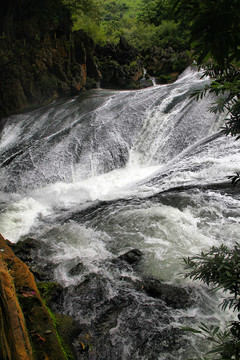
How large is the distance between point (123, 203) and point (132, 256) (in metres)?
2.08

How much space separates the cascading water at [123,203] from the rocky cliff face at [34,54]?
1177mm

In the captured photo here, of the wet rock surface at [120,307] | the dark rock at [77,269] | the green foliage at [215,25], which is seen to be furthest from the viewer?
the dark rock at [77,269]

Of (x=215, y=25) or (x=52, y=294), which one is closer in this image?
(x=215, y=25)

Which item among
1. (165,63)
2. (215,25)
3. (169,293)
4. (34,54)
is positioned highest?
(34,54)

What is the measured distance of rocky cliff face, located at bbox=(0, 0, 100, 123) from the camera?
12.1 metres

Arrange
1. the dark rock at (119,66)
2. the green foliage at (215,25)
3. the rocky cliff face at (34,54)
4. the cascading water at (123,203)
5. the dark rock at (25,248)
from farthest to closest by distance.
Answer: the dark rock at (119,66)
the rocky cliff face at (34,54)
the dark rock at (25,248)
the cascading water at (123,203)
the green foliage at (215,25)

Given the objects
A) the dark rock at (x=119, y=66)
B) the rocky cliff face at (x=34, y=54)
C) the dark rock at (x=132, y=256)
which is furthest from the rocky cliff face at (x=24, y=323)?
the dark rock at (x=119, y=66)


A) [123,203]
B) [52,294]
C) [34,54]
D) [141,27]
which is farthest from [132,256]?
[141,27]

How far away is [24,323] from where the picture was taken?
2340 millimetres

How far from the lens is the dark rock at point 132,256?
4.11 m

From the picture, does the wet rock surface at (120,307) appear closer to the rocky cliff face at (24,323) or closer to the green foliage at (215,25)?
the rocky cliff face at (24,323)

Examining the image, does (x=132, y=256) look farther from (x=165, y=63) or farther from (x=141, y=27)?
(x=141, y=27)

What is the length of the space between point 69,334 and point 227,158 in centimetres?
564

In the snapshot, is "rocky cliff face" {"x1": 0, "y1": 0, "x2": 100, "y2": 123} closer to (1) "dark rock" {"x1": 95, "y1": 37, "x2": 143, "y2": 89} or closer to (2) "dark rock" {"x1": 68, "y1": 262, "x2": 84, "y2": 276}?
(1) "dark rock" {"x1": 95, "y1": 37, "x2": 143, "y2": 89}
